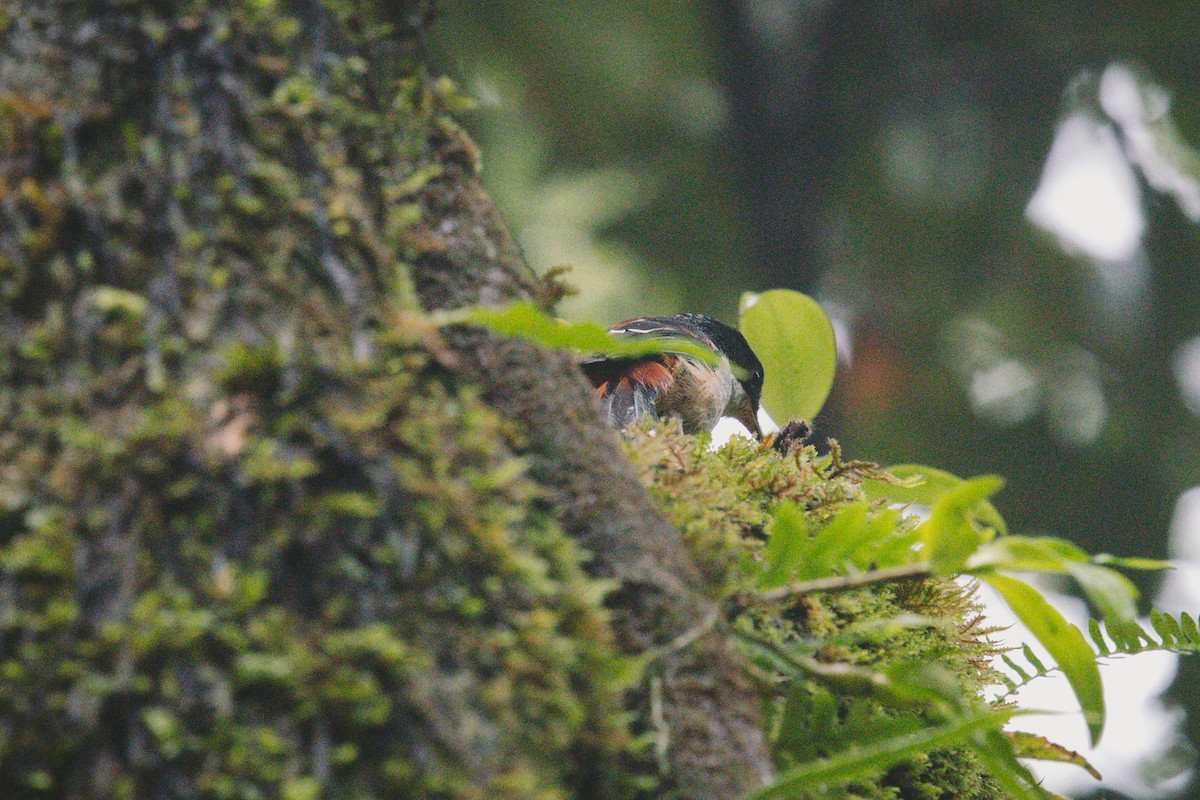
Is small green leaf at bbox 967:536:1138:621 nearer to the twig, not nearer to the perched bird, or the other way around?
the twig

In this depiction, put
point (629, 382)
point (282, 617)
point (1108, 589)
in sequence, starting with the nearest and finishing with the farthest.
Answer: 1. point (282, 617)
2. point (1108, 589)
3. point (629, 382)

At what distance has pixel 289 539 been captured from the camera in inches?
16.8

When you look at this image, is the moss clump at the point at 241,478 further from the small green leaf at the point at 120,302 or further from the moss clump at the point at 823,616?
the moss clump at the point at 823,616

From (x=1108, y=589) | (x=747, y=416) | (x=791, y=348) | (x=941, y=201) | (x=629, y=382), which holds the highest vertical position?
(x=941, y=201)

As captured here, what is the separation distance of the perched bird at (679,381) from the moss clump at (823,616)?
0.74 metres

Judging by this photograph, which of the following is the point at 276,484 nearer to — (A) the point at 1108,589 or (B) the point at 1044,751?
(A) the point at 1108,589

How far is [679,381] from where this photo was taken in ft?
7.52

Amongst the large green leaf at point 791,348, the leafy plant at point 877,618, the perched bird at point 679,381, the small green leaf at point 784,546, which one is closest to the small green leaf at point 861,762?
the leafy plant at point 877,618

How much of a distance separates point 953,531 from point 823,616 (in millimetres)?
233

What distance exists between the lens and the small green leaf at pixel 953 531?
61 cm

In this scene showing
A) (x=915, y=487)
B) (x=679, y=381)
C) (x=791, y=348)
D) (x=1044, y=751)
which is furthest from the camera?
(x=679, y=381)

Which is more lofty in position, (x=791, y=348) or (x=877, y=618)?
(x=791, y=348)

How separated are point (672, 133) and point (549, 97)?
3.41 feet

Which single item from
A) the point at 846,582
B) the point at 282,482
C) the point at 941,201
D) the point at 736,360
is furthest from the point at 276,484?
the point at 941,201
